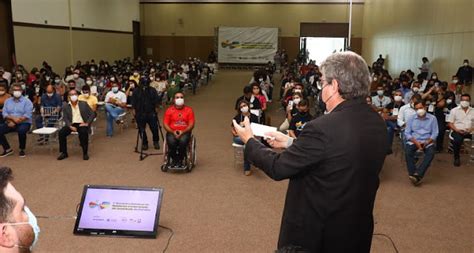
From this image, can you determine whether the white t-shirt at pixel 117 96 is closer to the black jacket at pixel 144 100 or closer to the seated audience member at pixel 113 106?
the seated audience member at pixel 113 106

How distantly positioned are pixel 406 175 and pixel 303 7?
79.6 ft

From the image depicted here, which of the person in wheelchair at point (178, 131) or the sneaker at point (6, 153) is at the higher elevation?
the person in wheelchair at point (178, 131)

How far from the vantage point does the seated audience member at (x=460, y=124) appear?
7695 millimetres

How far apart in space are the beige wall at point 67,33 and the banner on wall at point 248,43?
6366 millimetres

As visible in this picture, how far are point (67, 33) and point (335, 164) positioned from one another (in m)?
18.6

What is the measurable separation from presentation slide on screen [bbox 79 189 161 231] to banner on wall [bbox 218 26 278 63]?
25.8 meters

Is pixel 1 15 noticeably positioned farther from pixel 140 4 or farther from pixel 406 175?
pixel 140 4

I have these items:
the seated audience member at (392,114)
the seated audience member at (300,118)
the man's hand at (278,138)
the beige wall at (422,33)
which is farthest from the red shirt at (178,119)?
the beige wall at (422,33)

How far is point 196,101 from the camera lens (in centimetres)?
1549

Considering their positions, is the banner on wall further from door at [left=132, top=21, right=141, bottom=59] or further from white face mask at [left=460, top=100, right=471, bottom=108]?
white face mask at [left=460, top=100, right=471, bottom=108]

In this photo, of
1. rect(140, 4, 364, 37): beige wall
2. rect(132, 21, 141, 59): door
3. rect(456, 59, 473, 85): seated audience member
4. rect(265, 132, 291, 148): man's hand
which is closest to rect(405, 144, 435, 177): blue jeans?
rect(265, 132, 291, 148): man's hand

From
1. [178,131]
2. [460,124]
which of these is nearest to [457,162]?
[460,124]

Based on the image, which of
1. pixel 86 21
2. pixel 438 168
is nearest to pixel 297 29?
pixel 86 21

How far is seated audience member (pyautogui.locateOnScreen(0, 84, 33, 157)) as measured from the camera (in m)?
7.95
